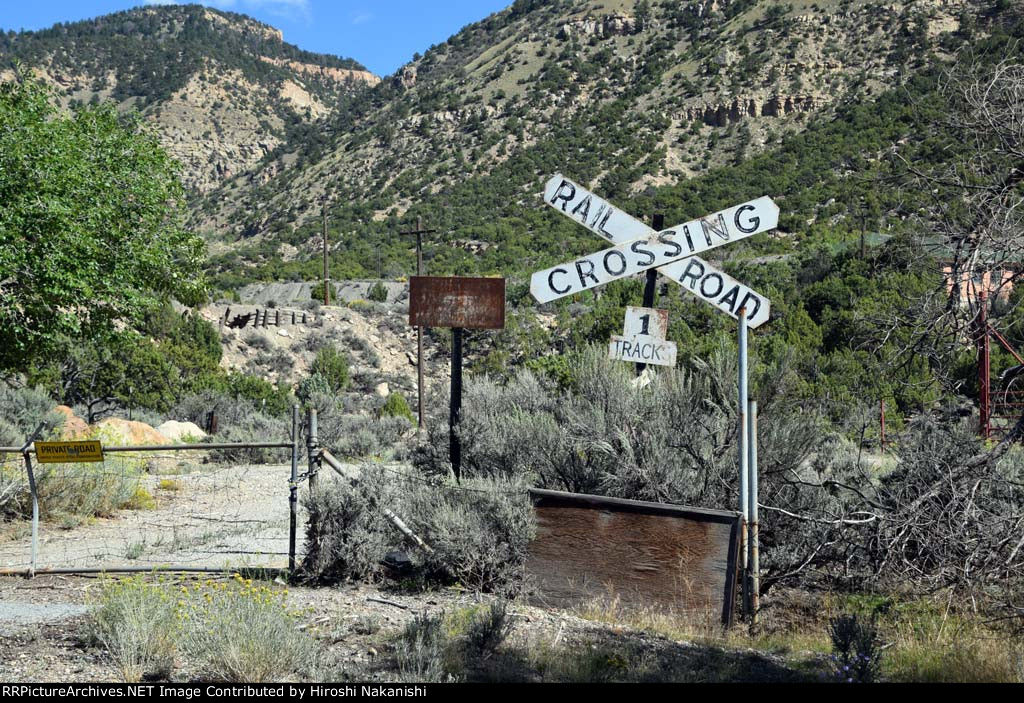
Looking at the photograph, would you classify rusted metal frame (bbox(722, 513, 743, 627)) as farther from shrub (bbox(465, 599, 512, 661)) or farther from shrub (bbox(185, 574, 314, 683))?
shrub (bbox(185, 574, 314, 683))

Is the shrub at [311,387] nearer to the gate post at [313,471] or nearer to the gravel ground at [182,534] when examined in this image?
the gravel ground at [182,534]

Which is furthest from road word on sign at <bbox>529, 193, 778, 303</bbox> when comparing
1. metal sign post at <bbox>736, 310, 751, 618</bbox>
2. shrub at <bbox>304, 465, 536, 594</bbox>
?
shrub at <bbox>304, 465, 536, 594</bbox>

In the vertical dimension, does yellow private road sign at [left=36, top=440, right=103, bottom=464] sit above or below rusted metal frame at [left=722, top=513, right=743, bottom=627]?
above

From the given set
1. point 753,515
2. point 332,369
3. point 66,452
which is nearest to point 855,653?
point 753,515

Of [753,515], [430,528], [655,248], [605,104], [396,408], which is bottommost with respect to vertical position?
[430,528]

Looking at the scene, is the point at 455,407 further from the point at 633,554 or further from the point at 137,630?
the point at 137,630

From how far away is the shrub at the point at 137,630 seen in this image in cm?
541

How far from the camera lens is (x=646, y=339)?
7.79 metres

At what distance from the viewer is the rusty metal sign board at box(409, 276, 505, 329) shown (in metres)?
8.89

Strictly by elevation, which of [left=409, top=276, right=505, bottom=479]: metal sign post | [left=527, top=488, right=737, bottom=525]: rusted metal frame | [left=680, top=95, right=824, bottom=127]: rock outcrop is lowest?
[left=527, top=488, right=737, bottom=525]: rusted metal frame

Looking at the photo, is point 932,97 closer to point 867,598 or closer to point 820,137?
point 820,137

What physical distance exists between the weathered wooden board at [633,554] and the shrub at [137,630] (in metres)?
2.70

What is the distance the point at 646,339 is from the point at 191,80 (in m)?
126

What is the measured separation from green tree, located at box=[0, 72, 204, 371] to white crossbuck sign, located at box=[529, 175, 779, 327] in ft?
21.5
